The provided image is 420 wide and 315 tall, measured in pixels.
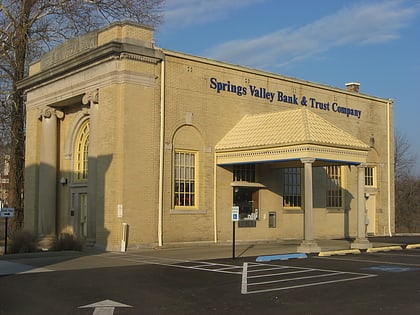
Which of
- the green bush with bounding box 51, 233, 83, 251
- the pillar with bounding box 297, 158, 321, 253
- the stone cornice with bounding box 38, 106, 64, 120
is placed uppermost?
the stone cornice with bounding box 38, 106, 64, 120

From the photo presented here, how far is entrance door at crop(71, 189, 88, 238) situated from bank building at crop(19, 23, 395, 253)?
62 millimetres

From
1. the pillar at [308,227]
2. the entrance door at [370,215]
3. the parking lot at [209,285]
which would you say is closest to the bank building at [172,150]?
the pillar at [308,227]

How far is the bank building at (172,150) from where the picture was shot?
23016 millimetres

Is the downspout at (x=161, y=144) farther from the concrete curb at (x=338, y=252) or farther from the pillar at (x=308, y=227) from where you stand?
the concrete curb at (x=338, y=252)

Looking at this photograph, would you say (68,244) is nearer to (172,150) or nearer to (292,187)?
(172,150)

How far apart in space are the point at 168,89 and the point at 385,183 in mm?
17703

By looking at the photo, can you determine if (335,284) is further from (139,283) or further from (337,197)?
(337,197)

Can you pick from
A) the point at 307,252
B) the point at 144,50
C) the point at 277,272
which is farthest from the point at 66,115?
the point at 277,272

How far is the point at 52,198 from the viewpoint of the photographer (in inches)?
1099

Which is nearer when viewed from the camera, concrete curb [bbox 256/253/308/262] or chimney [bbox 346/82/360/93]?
concrete curb [bbox 256/253/308/262]

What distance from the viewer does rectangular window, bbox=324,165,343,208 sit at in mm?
32000

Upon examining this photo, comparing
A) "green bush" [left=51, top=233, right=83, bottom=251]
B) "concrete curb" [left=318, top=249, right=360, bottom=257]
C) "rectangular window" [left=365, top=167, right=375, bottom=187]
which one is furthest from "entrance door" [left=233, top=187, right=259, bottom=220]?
"rectangular window" [left=365, top=167, right=375, bottom=187]

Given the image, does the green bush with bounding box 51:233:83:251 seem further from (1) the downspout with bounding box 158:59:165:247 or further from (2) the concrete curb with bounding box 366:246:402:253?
(2) the concrete curb with bounding box 366:246:402:253

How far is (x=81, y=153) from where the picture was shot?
90.2 ft
